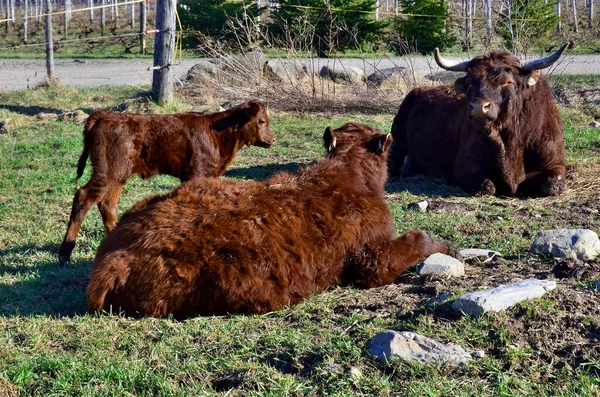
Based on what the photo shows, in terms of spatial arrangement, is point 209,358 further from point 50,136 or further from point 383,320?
point 50,136

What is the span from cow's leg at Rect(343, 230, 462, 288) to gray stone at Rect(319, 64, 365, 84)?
506 inches

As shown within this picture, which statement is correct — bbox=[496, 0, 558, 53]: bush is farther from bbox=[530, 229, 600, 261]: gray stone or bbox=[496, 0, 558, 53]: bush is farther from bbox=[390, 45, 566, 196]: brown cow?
bbox=[530, 229, 600, 261]: gray stone

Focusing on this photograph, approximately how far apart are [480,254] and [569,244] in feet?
2.22

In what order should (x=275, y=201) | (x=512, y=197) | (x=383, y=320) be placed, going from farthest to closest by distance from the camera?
(x=512, y=197) < (x=275, y=201) < (x=383, y=320)

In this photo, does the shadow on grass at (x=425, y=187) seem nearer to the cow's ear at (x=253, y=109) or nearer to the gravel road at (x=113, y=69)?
the cow's ear at (x=253, y=109)

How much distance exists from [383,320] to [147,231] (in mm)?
1681

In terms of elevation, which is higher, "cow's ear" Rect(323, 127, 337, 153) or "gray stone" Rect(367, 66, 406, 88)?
"gray stone" Rect(367, 66, 406, 88)

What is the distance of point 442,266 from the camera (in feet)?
18.1

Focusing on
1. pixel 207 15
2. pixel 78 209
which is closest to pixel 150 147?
pixel 78 209

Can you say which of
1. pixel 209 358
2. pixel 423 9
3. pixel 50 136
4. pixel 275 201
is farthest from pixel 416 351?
Answer: pixel 423 9

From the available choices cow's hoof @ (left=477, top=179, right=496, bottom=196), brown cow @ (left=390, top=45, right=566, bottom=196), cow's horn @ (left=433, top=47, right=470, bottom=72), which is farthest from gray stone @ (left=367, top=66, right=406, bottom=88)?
cow's hoof @ (left=477, top=179, right=496, bottom=196)

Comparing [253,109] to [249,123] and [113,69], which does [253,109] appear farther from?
[113,69]

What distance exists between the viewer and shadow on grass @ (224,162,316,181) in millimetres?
10398

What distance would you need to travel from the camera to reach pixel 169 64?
52.7 ft
